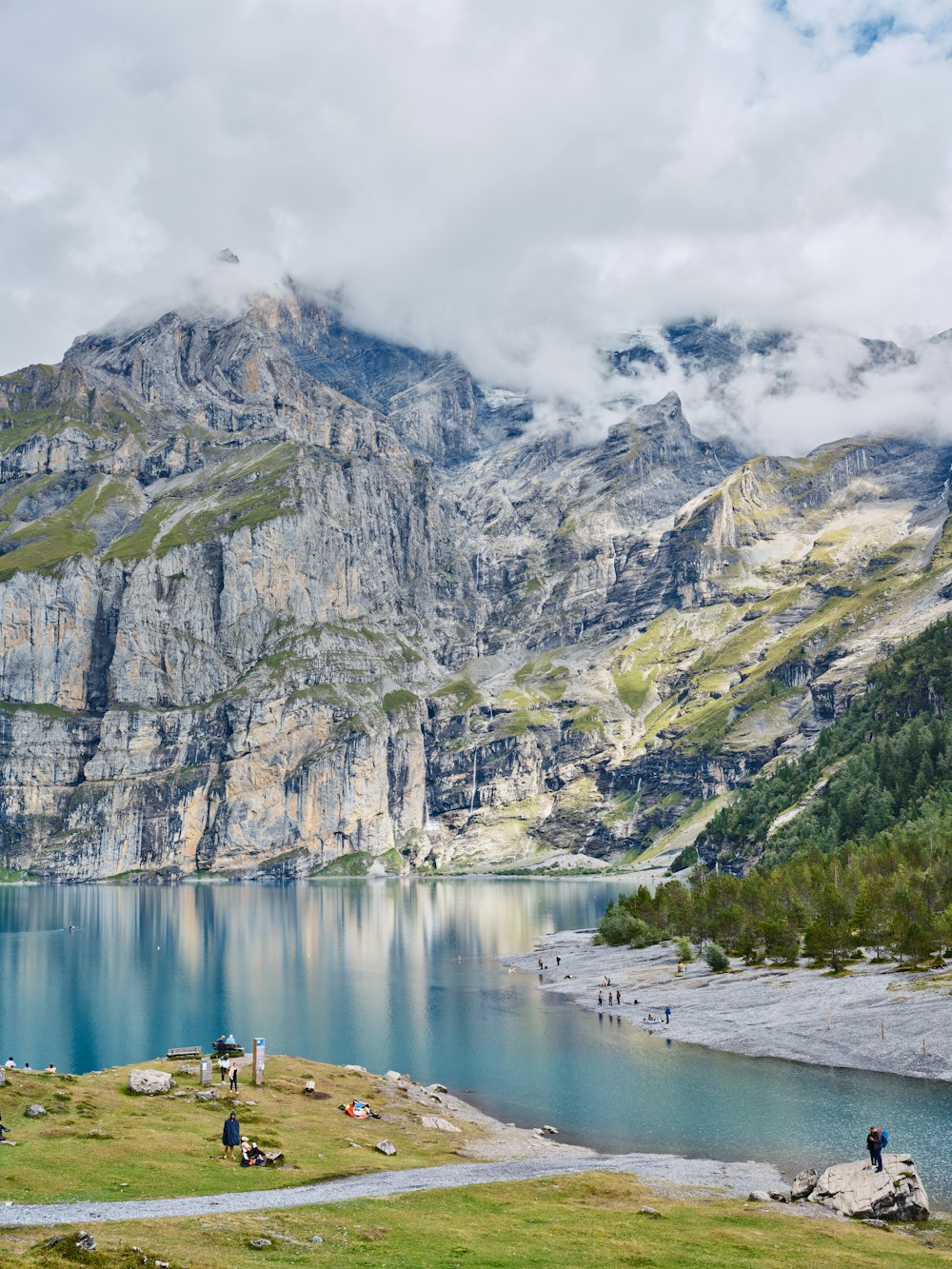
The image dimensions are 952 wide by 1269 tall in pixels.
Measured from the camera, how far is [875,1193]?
4625cm

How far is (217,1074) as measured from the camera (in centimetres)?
7056

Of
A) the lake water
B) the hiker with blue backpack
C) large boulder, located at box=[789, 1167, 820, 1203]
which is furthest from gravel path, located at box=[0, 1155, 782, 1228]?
the hiker with blue backpack

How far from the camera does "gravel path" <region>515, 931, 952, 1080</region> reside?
86.4 m

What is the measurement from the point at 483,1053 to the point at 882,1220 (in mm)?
56934

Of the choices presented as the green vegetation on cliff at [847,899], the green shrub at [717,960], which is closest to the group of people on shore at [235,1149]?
the green vegetation on cliff at [847,899]

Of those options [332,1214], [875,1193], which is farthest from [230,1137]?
[875,1193]

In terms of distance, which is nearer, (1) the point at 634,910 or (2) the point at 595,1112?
(2) the point at 595,1112

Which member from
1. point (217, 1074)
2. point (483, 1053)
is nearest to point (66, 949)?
point (483, 1053)

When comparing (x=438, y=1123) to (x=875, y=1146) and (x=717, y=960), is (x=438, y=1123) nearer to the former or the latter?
(x=875, y=1146)

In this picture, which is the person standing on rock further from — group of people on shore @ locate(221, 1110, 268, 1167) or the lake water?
group of people on shore @ locate(221, 1110, 268, 1167)

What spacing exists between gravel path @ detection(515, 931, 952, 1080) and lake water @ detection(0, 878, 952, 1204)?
10.7 feet

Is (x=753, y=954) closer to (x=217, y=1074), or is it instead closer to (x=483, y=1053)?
(x=483, y=1053)

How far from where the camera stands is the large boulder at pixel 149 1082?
2484 inches

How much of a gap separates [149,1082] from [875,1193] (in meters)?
40.8
